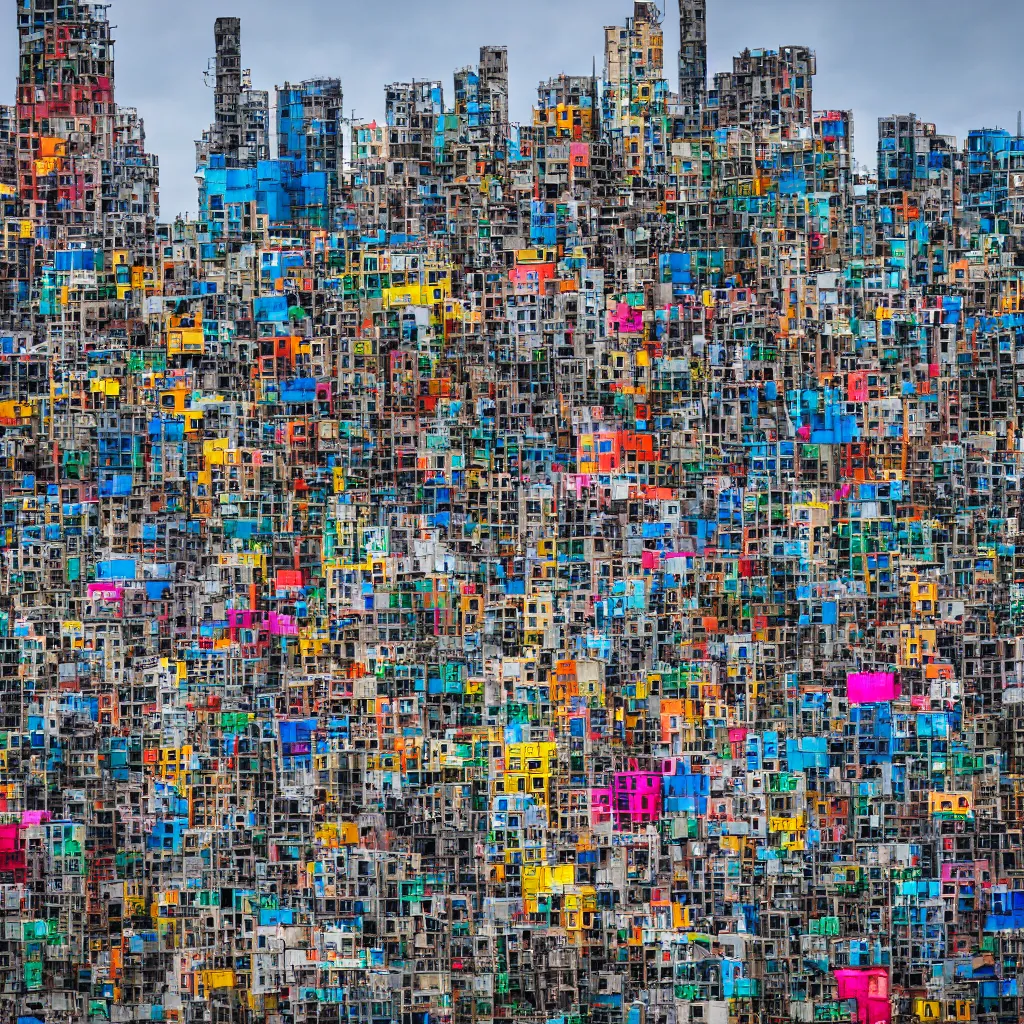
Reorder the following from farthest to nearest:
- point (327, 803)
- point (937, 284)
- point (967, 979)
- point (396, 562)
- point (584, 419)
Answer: point (937, 284), point (584, 419), point (396, 562), point (327, 803), point (967, 979)

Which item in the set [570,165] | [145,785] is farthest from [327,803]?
[570,165]

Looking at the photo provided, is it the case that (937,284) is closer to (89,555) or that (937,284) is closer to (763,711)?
(763,711)

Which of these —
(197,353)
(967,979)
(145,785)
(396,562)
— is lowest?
(967,979)

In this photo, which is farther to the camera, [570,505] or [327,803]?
[570,505]

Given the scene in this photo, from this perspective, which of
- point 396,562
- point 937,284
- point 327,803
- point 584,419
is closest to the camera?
point 327,803

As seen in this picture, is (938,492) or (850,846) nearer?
(850,846)

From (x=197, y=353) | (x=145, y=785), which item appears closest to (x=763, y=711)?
(x=145, y=785)

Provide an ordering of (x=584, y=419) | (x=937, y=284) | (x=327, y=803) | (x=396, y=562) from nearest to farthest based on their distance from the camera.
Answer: (x=327, y=803)
(x=396, y=562)
(x=584, y=419)
(x=937, y=284)

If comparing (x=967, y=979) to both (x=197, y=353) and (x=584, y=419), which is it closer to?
(x=584, y=419)

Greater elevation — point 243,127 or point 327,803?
point 243,127
